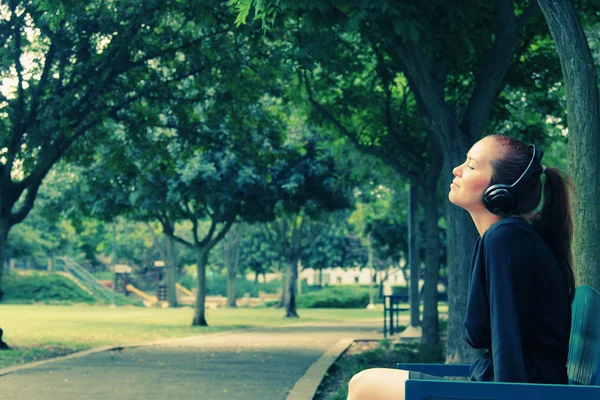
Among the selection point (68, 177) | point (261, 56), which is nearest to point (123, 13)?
point (261, 56)

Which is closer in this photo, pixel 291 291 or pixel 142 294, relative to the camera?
pixel 291 291

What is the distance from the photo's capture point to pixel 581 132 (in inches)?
227

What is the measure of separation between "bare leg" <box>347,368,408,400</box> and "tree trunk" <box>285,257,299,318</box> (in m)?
33.5

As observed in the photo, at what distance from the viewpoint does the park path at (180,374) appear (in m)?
9.47

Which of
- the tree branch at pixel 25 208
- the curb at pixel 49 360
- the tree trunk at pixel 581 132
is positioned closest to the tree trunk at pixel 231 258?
the tree branch at pixel 25 208

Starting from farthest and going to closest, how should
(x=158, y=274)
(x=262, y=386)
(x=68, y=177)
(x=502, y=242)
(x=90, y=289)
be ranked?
(x=158, y=274)
(x=90, y=289)
(x=68, y=177)
(x=262, y=386)
(x=502, y=242)

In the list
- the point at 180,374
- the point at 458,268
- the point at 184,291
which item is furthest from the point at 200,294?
the point at 184,291

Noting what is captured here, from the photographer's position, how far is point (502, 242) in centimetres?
279

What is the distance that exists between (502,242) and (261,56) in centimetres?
1418

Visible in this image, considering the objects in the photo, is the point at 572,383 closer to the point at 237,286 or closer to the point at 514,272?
the point at 514,272

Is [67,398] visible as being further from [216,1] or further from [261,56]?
[261,56]

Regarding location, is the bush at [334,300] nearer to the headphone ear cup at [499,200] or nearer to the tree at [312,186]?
the tree at [312,186]

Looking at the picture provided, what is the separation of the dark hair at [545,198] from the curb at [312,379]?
6.22 meters

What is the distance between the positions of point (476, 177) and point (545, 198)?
0.26 meters
